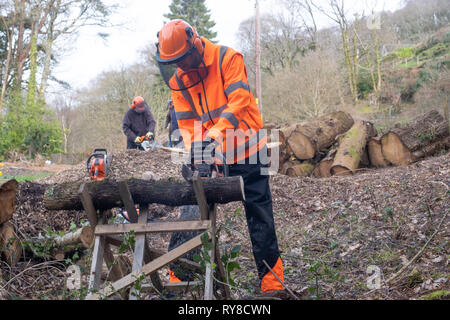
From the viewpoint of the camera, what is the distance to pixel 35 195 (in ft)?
16.2

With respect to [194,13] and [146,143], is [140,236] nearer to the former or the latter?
[146,143]

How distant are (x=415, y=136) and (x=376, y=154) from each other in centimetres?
80

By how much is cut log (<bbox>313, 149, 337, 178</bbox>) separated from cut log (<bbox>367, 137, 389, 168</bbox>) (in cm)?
73

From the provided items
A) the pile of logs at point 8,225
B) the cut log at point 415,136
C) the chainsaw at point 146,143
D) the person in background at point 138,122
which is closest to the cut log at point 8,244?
the pile of logs at point 8,225

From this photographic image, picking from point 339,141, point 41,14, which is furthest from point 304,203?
point 41,14

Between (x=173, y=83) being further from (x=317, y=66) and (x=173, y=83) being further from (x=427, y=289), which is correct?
(x=317, y=66)

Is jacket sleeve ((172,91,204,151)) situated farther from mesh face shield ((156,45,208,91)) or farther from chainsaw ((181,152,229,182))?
chainsaw ((181,152,229,182))

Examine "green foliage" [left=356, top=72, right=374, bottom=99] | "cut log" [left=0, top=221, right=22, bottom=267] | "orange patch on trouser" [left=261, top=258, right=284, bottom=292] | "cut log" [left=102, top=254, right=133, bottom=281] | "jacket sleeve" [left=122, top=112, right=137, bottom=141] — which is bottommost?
"orange patch on trouser" [left=261, top=258, right=284, bottom=292]

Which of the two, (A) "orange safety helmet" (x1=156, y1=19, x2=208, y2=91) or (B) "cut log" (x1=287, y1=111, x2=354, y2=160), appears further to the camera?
(B) "cut log" (x1=287, y1=111, x2=354, y2=160)

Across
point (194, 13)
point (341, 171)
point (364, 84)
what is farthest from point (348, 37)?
point (341, 171)

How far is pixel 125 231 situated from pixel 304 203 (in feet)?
13.5

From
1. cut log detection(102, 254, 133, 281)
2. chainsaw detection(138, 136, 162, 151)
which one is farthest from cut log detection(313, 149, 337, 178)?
cut log detection(102, 254, 133, 281)

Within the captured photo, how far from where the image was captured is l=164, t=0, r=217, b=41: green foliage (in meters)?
27.3
